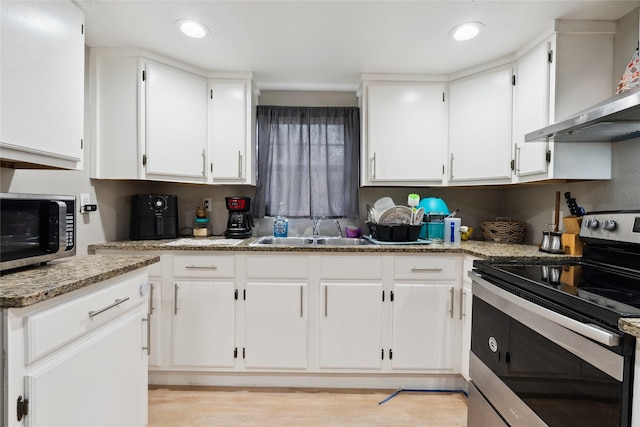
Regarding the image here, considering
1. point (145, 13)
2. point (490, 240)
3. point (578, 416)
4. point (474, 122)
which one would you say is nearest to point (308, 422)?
point (578, 416)

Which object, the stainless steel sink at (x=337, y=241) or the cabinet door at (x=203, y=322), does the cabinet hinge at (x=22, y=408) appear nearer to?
the cabinet door at (x=203, y=322)

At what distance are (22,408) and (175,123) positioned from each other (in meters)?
1.72

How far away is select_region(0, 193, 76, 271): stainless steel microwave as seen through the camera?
1.02 metres

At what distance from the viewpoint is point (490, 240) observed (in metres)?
2.28

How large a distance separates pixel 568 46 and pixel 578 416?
1772 mm

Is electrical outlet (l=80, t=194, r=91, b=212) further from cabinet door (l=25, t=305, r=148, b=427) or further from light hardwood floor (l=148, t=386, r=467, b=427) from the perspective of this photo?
light hardwood floor (l=148, t=386, r=467, b=427)

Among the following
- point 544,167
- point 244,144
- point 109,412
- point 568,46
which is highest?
point 568,46

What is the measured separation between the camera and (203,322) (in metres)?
1.93

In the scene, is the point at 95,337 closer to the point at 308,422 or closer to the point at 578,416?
the point at 308,422

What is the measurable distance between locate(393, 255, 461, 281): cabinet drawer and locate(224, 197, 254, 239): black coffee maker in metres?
1.15

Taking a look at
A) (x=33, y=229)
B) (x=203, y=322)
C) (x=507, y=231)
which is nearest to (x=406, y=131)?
(x=507, y=231)

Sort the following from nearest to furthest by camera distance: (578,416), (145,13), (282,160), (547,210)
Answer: (578,416), (145,13), (547,210), (282,160)

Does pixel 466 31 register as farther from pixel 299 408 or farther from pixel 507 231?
pixel 299 408

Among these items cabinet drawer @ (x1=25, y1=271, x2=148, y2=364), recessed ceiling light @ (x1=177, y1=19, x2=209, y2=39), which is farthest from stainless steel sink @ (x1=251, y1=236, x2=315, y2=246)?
recessed ceiling light @ (x1=177, y1=19, x2=209, y2=39)
